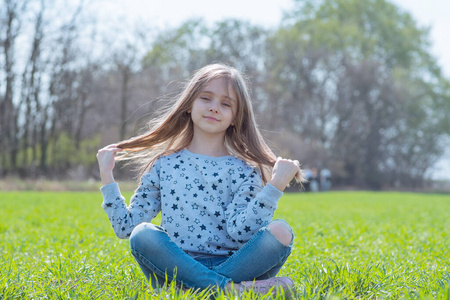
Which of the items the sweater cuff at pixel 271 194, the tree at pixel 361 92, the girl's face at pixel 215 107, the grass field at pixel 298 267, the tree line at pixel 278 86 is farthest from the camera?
the tree at pixel 361 92

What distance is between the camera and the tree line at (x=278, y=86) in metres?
27.3

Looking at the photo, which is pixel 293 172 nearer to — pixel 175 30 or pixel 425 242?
pixel 425 242

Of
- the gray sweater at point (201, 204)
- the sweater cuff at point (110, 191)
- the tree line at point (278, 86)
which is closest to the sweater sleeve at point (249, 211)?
the gray sweater at point (201, 204)

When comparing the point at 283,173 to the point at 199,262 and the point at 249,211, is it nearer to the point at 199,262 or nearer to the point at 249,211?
the point at 249,211

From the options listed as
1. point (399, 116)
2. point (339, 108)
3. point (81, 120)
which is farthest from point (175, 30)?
point (399, 116)

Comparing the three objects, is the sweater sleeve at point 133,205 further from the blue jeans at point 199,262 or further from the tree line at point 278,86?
the tree line at point 278,86

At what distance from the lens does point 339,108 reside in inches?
1533

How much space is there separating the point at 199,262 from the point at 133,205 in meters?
0.61

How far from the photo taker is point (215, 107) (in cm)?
326

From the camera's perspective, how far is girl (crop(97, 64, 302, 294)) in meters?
2.73

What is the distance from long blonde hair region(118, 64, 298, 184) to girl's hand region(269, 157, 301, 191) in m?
0.37

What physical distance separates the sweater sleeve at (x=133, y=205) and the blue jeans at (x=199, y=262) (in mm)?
242

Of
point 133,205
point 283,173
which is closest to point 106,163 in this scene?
point 133,205

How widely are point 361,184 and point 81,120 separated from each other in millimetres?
21837
